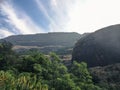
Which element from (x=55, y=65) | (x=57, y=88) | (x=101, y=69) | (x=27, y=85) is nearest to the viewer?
(x=27, y=85)

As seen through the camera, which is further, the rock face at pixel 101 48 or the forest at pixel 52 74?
the rock face at pixel 101 48

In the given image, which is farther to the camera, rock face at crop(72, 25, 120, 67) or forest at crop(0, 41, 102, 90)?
rock face at crop(72, 25, 120, 67)

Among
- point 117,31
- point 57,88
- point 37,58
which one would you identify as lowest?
point 57,88

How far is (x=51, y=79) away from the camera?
162 feet

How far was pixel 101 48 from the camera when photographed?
7912 centimetres

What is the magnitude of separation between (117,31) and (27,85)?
4819 cm

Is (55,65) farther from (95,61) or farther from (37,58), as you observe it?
(95,61)

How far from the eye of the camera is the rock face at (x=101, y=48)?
7638cm

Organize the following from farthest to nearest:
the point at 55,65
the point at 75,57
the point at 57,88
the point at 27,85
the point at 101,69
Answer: the point at 75,57 < the point at 101,69 < the point at 55,65 < the point at 57,88 < the point at 27,85

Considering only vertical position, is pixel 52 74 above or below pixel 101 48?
below

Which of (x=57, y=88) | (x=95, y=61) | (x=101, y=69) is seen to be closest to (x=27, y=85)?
(x=57, y=88)

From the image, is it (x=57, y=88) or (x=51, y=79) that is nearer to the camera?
(x=57, y=88)

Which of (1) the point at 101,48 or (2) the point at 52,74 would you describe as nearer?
(2) the point at 52,74

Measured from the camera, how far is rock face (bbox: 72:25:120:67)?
76.4m
